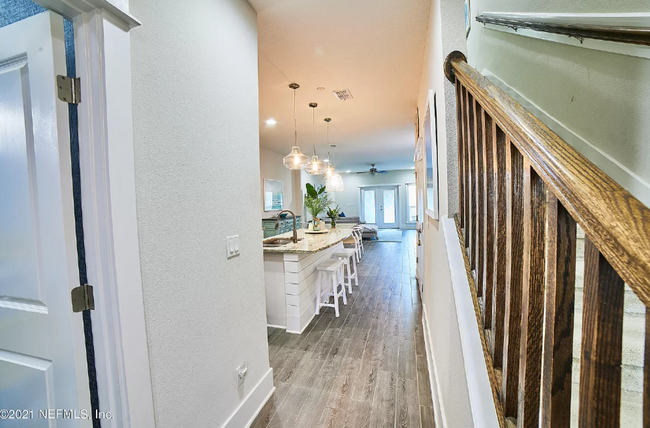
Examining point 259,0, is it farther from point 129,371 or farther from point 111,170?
point 129,371

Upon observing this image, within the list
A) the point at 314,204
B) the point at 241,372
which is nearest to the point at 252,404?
the point at 241,372

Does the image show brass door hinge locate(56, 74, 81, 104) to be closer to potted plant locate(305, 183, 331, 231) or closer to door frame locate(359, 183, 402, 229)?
potted plant locate(305, 183, 331, 231)

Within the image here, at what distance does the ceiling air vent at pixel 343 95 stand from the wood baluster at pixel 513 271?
126 inches

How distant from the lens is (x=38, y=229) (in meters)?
1.00

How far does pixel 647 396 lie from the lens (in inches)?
11.7

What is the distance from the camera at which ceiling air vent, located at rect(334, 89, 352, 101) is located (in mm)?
3508

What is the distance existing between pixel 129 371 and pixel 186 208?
68 cm

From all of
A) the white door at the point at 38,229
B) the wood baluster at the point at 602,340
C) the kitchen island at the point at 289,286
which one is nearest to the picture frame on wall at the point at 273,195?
the kitchen island at the point at 289,286

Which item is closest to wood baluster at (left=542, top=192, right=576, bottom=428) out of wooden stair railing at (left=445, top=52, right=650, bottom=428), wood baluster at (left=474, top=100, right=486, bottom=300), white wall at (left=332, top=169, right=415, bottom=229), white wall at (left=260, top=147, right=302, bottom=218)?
wooden stair railing at (left=445, top=52, right=650, bottom=428)

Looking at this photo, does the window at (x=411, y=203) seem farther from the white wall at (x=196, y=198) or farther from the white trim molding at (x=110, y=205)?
the white trim molding at (x=110, y=205)

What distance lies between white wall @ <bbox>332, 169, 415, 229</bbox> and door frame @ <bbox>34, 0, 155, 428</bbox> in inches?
467

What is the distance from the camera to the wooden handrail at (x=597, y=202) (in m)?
0.30

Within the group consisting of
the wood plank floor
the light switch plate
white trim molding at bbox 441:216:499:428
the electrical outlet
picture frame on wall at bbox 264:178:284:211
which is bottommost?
the wood plank floor

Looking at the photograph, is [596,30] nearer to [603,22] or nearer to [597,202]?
[603,22]
